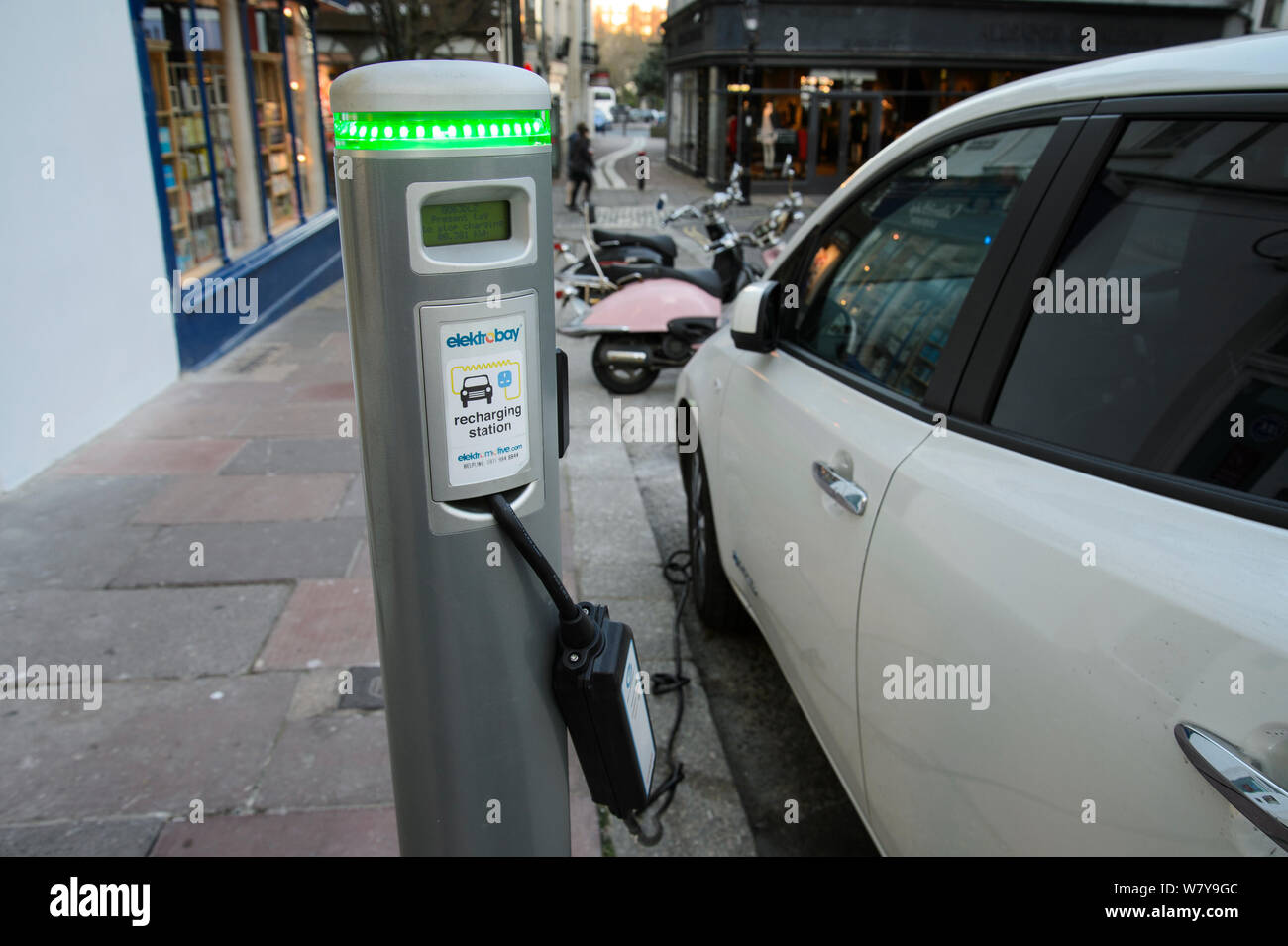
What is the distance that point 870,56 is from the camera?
75.4 feet

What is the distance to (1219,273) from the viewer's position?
1623 mm

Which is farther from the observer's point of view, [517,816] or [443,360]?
[517,816]

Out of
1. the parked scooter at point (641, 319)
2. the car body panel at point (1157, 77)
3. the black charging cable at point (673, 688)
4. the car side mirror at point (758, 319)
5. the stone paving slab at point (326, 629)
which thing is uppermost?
the car body panel at point (1157, 77)

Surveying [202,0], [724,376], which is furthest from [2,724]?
[202,0]

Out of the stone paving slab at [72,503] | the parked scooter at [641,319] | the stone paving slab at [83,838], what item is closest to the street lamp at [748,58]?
the parked scooter at [641,319]

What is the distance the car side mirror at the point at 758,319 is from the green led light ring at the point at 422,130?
171 centimetres

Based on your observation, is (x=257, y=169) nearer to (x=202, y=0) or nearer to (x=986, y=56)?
(x=202, y=0)

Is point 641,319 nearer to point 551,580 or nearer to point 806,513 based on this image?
point 806,513

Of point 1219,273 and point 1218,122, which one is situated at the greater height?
point 1218,122

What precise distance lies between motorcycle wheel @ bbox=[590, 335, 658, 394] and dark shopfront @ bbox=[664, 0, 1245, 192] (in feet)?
52.2

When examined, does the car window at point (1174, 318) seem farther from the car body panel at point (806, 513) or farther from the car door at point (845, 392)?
the car body panel at point (806, 513)

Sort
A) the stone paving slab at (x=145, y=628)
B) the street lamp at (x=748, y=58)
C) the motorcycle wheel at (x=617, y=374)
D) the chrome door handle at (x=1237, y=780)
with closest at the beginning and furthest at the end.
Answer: the chrome door handle at (x=1237, y=780) → the stone paving slab at (x=145, y=628) → the motorcycle wheel at (x=617, y=374) → the street lamp at (x=748, y=58)

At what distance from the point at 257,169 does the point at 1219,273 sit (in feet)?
34.2

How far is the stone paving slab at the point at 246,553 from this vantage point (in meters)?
4.35
